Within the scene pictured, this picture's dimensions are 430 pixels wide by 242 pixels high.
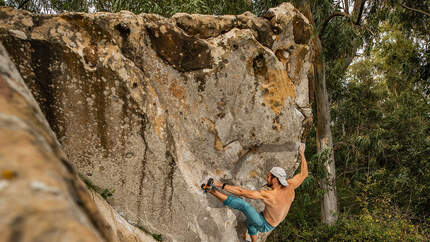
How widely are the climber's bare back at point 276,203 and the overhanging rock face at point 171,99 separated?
Answer: 0.39 metres

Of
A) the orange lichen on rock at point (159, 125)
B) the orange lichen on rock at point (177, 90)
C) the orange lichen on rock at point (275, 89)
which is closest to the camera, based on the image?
the orange lichen on rock at point (159, 125)

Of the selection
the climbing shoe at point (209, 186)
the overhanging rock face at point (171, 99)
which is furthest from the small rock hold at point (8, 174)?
the climbing shoe at point (209, 186)

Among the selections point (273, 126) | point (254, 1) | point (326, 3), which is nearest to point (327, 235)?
point (273, 126)

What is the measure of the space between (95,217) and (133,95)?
1926mm

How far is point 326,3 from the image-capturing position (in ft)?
20.5

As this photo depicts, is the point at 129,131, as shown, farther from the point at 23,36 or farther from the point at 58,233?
the point at 58,233

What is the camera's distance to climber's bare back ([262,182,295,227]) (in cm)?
304

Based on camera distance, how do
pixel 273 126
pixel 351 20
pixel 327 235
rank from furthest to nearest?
1. pixel 351 20
2. pixel 327 235
3. pixel 273 126

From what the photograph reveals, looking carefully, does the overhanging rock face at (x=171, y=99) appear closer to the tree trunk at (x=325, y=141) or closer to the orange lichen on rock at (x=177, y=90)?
the orange lichen on rock at (x=177, y=90)

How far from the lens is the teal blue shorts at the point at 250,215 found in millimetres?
3104

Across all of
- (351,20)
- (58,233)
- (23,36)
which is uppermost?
(351,20)

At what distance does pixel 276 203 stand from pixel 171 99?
180 centimetres

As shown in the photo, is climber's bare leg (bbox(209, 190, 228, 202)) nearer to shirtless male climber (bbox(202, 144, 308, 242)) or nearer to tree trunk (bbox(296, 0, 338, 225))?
shirtless male climber (bbox(202, 144, 308, 242))

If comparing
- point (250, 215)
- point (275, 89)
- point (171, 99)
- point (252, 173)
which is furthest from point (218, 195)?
point (275, 89)
